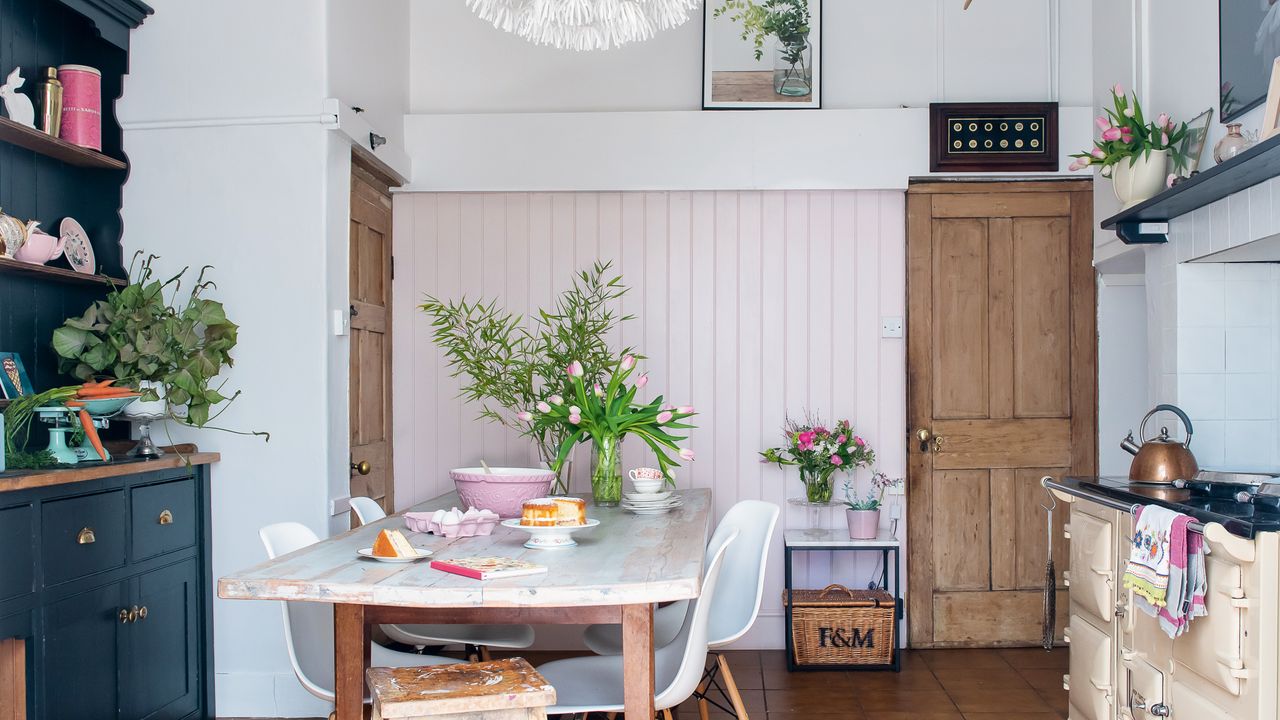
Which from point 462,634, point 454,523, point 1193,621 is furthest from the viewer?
point 462,634

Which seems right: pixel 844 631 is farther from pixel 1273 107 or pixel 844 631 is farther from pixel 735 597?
pixel 1273 107

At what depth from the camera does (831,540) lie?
4.70 m

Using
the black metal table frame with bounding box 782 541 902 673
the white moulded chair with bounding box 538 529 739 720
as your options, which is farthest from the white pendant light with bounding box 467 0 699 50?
the black metal table frame with bounding box 782 541 902 673

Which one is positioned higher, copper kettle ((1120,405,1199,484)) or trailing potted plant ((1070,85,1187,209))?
trailing potted plant ((1070,85,1187,209))

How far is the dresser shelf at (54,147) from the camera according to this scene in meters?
3.34

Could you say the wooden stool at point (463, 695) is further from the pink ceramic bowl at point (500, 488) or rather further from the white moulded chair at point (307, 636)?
the pink ceramic bowl at point (500, 488)

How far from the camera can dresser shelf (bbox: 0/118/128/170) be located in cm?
334

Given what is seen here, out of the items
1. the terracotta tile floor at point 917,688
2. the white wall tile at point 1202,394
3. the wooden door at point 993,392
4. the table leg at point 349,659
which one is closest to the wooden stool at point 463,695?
the table leg at point 349,659

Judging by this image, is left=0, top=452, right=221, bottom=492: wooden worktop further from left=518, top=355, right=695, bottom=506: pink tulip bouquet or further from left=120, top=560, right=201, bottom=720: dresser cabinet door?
left=518, top=355, right=695, bottom=506: pink tulip bouquet

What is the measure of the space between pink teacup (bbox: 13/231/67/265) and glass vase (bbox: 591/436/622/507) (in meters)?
1.99

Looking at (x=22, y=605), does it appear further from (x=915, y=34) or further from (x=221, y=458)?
(x=915, y=34)

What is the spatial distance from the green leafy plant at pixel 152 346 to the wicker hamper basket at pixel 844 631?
2.63 m

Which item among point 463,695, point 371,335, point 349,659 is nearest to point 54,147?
point 371,335

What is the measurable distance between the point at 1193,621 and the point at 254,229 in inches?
136
